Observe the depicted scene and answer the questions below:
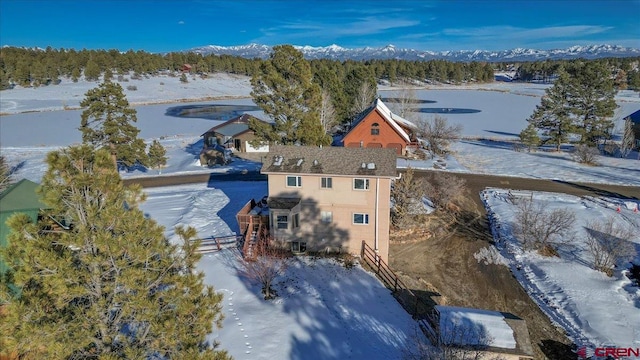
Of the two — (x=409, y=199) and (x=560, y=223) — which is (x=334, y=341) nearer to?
(x=409, y=199)

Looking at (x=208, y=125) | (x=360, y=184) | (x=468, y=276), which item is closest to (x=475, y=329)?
(x=468, y=276)

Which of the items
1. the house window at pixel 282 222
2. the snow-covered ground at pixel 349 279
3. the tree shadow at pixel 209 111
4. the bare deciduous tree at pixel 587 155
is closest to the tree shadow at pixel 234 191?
the snow-covered ground at pixel 349 279

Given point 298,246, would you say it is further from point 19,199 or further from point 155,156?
point 155,156

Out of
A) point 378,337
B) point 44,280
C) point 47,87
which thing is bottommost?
point 378,337

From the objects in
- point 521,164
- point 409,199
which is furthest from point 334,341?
point 521,164

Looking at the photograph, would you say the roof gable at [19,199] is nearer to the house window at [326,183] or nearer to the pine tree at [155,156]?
the house window at [326,183]

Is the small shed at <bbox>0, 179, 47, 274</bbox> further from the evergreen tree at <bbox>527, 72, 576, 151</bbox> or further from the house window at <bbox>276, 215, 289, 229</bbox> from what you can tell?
the evergreen tree at <bbox>527, 72, 576, 151</bbox>
